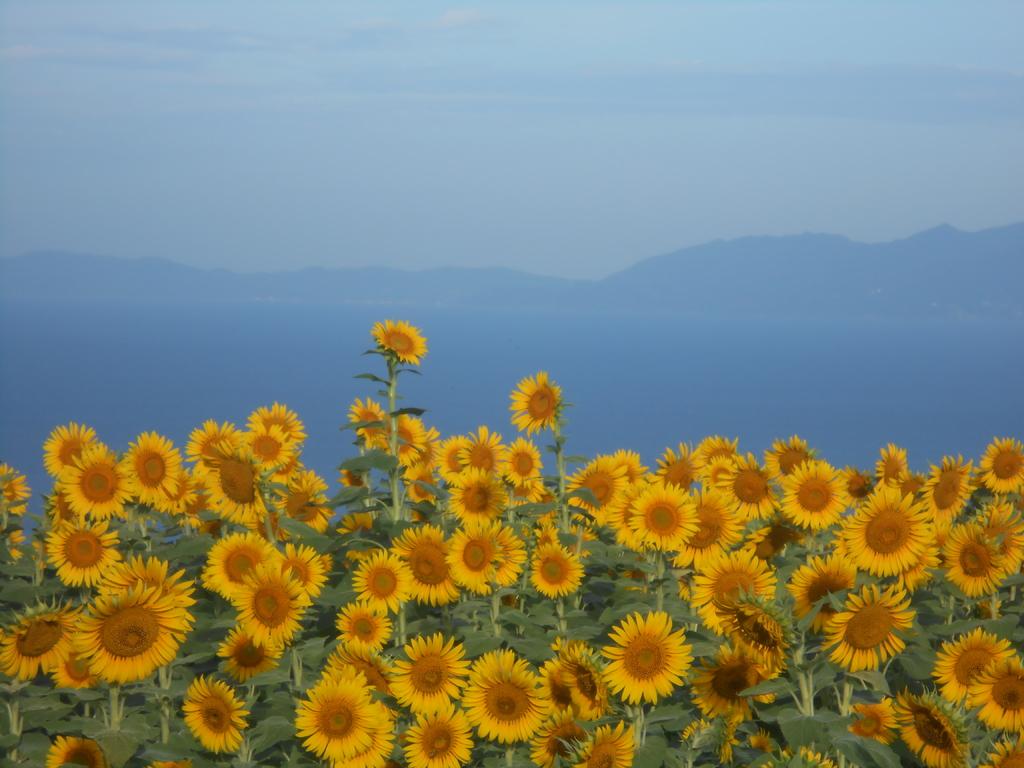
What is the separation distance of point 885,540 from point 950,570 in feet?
3.18

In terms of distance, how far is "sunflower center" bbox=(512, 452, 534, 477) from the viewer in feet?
25.9

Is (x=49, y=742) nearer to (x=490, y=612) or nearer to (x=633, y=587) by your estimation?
(x=490, y=612)

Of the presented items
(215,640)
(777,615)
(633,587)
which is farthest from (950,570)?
(215,640)

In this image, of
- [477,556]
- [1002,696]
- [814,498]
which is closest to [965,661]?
[1002,696]

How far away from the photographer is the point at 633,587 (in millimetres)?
7051

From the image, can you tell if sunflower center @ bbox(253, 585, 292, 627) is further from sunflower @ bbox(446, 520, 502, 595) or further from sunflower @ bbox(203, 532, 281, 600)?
sunflower @ bbox(446, 520, 502, 595)

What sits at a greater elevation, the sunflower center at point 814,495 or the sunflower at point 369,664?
the sunflower center at point 814,495

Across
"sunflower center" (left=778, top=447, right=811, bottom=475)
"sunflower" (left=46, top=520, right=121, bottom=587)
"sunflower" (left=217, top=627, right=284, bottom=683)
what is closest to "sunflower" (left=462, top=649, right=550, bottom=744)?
"sunflower" (left=217, top=627, right=284, bottom=683)

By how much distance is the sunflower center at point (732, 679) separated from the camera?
5176 mm

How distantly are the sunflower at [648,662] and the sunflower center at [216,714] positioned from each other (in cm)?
185

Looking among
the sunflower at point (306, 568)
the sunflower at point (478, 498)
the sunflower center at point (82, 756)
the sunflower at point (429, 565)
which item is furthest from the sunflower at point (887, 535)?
the sunflower center at point (82, 756)

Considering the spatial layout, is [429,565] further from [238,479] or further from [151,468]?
[151,468]

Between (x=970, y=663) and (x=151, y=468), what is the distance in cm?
482

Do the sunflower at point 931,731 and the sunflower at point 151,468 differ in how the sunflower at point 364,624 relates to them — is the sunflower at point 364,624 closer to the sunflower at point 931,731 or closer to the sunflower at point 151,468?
the sunflower at point 151,468
